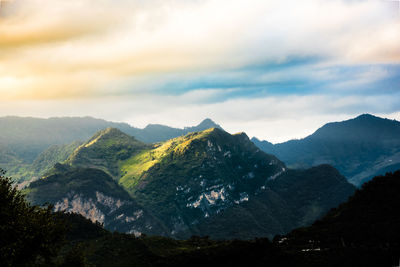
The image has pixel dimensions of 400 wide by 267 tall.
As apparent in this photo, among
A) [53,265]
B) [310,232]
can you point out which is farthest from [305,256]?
[53,265]

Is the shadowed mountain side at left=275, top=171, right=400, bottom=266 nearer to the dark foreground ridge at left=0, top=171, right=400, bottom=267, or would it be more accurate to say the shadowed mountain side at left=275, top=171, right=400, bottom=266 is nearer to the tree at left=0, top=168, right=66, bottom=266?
the dark foreground ridge at left=0, top=171, right=400, bottom=267

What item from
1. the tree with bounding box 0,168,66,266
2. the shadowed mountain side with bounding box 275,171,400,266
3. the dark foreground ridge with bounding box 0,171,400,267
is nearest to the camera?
the tree with bounding box 0,168,66,266

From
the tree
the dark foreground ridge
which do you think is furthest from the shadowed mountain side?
the tree

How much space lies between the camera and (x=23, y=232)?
66.3 metres

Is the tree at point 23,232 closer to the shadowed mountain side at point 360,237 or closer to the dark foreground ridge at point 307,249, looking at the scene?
the dark foreground ridge at point 307,249

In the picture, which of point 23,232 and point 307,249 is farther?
point 307,249

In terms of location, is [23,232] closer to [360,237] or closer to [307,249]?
[307,249]

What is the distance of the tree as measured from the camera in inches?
2557

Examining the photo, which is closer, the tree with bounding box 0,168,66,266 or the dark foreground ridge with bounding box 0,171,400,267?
the tree with bounding box 0,168,66,266

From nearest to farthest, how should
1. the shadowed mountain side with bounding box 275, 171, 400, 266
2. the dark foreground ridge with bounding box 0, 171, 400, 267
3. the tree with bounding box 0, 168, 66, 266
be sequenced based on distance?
the tree with bounding box 0, 168, 66, 266, the dark foreground ridge with bounding box 0, 171, 400, 267, the shadowed mountain side with bounding box 275, 171, 400, 266

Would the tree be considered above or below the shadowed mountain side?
above

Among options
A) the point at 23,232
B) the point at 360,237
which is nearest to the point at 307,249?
the point at 360,237

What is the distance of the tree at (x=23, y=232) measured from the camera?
64.9 metres

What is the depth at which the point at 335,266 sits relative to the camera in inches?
4377
